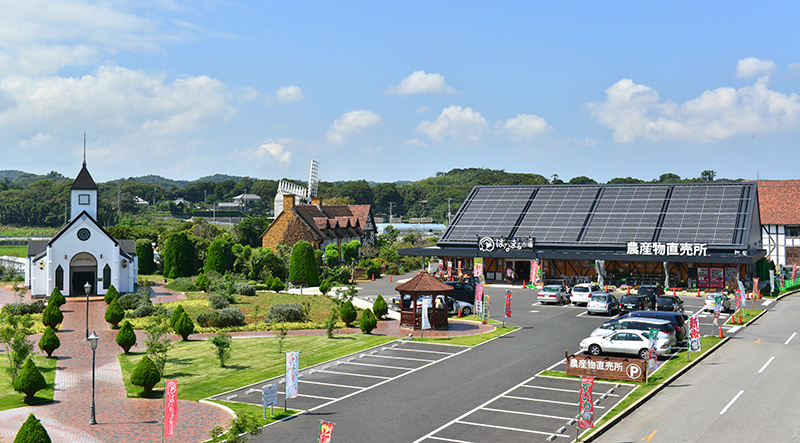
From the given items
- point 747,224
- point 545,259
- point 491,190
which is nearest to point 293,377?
point 545,259

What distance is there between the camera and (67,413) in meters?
23.6

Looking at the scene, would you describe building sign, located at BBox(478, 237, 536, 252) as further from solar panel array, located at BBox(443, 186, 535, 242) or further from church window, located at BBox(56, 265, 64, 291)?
church window, located at BBox(56, 265, 64, 291)

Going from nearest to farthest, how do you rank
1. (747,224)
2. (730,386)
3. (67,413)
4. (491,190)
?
(67,413), (730,386), (747,224), (491,190)

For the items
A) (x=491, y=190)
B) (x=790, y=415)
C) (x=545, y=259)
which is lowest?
(x=790, y=415)

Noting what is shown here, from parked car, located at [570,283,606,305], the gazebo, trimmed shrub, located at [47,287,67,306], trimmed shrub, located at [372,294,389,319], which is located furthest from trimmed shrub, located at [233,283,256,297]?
parked car, located at [570,283,606,305]

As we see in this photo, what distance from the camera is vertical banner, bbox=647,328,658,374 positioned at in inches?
1116

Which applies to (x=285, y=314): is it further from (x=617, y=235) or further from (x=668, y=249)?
(x=617, y=235)

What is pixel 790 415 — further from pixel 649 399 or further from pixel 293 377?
pixel 293 377

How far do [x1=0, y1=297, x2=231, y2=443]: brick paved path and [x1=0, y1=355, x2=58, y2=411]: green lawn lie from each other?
275 millimetres

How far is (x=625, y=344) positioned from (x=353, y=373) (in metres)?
12.0

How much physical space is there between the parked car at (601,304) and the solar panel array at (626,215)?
19.8 m

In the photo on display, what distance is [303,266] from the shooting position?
64312mm

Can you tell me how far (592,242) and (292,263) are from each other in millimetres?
27512

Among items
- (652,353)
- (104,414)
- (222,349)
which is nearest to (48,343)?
(222,349)
